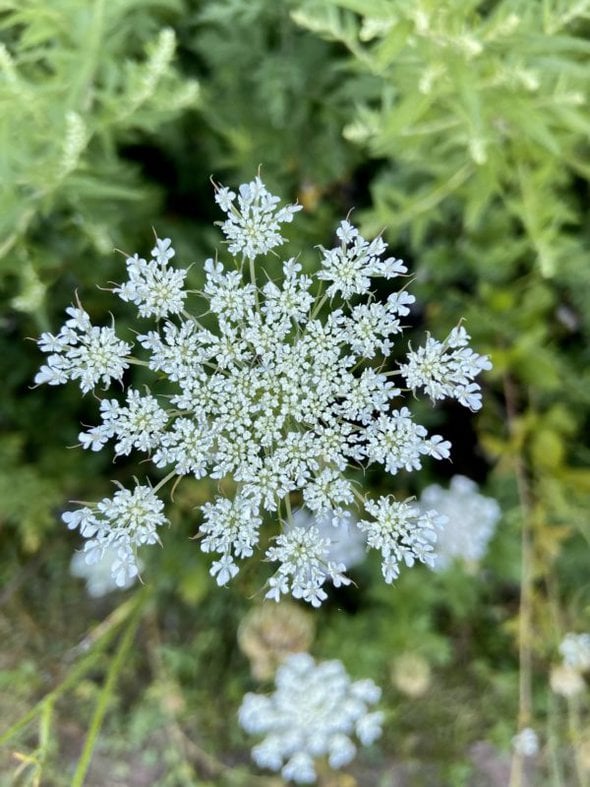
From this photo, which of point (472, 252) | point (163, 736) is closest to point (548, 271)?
point (472, 252)

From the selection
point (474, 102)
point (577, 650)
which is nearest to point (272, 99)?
point (474, 102)

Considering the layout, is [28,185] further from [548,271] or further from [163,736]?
[163,736]

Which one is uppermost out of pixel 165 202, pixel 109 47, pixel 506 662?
pixel 109 47

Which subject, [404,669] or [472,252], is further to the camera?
[404,669]

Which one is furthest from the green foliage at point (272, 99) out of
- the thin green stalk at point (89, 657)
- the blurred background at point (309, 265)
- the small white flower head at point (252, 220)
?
the thin green stalk at point (89, 657)

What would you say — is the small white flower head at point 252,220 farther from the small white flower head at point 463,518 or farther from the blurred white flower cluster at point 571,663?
the blurred white flower cluster at point 571,663

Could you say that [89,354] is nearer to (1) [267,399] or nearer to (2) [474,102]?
(1) [267,399]
